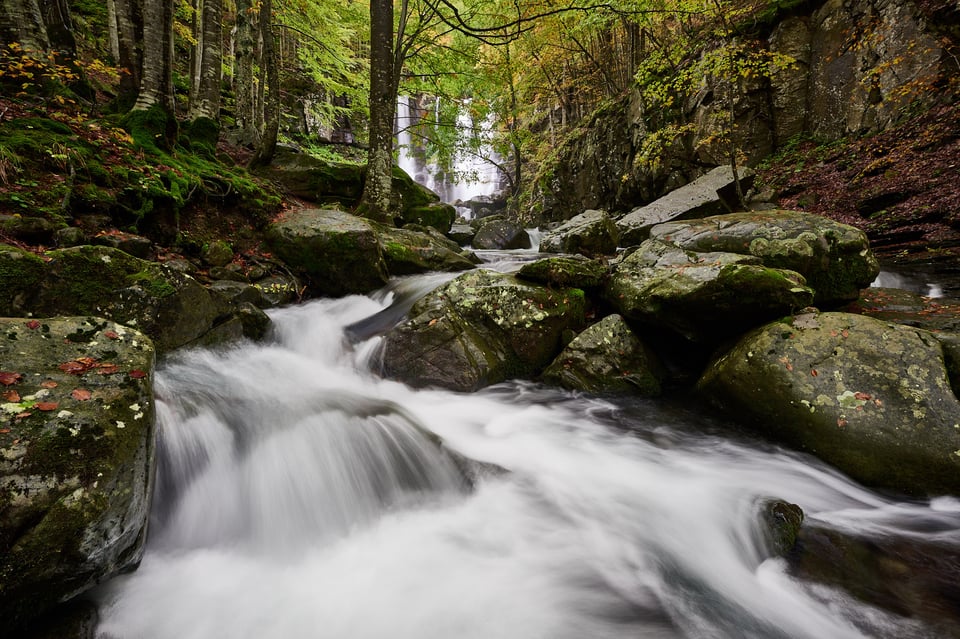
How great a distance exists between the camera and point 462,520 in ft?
9.78

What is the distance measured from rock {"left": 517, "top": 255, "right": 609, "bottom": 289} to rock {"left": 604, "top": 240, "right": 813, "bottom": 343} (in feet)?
1.17

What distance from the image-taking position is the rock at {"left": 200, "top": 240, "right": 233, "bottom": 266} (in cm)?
537

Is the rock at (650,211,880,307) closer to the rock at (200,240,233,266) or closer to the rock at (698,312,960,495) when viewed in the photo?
the rock at (698,312,960,495)

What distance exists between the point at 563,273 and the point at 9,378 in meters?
5.13

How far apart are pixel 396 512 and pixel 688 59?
16246mm

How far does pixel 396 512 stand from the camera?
10.1 ft

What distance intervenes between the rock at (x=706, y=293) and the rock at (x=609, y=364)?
0.40 meters

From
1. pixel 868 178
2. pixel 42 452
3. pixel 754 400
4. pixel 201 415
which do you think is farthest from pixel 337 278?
pixel 868 178

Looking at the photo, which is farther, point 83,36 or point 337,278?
point 83,36

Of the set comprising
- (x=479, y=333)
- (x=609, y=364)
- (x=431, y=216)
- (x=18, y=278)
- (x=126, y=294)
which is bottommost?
(x=609, y=364)

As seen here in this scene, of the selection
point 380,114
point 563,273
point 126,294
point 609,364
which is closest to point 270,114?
point 380,114

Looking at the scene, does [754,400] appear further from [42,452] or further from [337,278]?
[337,278]

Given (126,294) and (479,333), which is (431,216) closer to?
(479,333)

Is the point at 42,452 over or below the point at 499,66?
below
